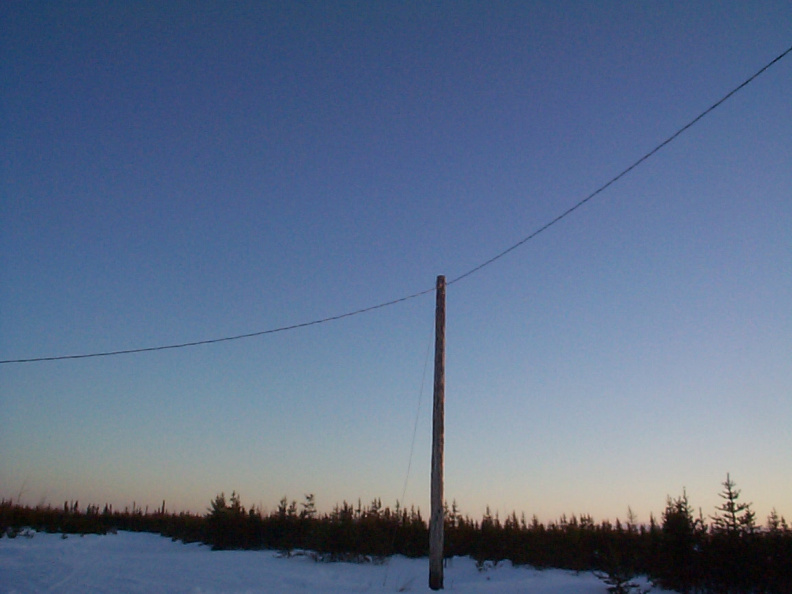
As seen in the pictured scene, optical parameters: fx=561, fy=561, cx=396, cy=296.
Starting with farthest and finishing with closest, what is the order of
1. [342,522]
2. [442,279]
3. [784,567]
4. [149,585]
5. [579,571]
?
1. [342,522]
2. [579,571]
3. [442,279]
4. [149,585]
5. [784,567]

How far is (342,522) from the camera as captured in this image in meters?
22.4

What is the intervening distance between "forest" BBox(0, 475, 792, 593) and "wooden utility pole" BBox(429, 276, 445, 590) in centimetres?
365

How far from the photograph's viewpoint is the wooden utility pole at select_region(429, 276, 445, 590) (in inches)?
485

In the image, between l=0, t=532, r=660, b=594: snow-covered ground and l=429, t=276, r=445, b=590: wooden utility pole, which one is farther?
l=0, t=532, r=660, b=594: snow-covered ground

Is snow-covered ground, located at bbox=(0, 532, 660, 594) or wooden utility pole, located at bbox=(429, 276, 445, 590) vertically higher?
wooden utility pole, located at bbox=(429, 276, 445, 590)

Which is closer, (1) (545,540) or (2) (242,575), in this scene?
(2) (242,575)

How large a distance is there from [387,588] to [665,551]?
6651 millimetres

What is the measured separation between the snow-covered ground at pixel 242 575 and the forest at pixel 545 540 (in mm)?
1111

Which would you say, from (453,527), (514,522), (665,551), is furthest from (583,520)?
(665,551)

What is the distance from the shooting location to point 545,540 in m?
22.6

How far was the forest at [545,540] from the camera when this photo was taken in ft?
40.4

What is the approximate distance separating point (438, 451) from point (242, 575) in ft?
22.6

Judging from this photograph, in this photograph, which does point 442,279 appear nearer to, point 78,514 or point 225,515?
point 225,515

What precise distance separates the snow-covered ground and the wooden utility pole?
72 cm
